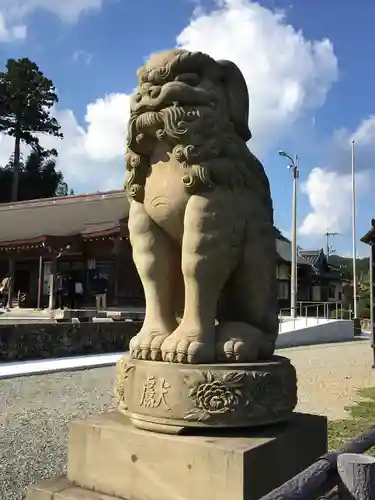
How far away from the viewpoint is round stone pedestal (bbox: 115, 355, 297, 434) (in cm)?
194

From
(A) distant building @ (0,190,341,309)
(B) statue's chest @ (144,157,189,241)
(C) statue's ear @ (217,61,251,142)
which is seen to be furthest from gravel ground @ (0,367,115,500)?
(A) distant building @ (0,190,341,309)

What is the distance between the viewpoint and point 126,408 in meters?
2.14

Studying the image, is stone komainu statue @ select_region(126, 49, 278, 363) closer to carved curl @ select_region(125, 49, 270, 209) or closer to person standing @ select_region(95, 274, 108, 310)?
carved curl @ select_region(125, 49, 270, 209)

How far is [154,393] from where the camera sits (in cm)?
200

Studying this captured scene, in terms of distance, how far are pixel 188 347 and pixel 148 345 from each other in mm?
214

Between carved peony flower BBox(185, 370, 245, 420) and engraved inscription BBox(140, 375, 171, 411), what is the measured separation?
3.9 inches

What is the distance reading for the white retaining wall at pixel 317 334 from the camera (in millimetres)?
13883

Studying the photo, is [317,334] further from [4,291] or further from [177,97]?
[177,97]

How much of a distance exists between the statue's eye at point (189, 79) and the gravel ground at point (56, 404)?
8.14 ft

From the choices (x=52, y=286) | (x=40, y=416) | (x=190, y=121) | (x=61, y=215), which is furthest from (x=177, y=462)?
(x=61, y=215)

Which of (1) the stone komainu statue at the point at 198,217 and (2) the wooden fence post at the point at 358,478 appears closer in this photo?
(2) the wooden fence post at the point at 358,478

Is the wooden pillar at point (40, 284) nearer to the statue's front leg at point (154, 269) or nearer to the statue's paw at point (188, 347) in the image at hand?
the statue's front leg at point (154, 269)

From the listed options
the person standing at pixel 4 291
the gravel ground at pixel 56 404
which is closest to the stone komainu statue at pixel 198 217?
the gravel ground at pixel 56 404

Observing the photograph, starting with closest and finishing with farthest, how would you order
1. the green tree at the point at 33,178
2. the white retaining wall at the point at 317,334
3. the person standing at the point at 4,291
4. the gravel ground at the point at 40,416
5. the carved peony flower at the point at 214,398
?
the carved peony flower at the point at 214,398
the gravel ground at the point at 40,416
the white retaining wall at the point at 317,334
the person standing at the point at 4,291
the green tree at the point at 33,178
